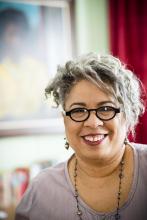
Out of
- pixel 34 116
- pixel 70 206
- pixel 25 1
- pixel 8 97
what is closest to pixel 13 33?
pixel 25 1

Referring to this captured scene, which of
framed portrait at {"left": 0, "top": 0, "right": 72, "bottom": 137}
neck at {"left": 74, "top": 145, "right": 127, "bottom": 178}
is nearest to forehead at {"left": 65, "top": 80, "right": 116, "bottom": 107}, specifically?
neck at {"left": 74, "top": 145, "right": 127, "bottom": 178}

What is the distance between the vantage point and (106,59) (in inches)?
54.5

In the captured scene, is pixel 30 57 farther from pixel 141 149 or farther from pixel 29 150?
pixel 141 149

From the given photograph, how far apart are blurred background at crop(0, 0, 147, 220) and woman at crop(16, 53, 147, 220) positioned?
1.36 metres

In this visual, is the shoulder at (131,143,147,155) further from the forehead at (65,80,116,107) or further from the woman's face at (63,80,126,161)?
the forehead at (65,80,116,107)

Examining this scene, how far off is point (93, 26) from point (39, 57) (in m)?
0.57

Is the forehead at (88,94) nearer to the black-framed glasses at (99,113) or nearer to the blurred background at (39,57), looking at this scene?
the black-framed glasses at (99,113)

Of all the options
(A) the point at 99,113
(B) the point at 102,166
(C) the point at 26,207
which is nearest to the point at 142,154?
(B) the point at 102,166

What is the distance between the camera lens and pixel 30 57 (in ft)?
9.62

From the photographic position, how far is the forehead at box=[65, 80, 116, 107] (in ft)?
4.33

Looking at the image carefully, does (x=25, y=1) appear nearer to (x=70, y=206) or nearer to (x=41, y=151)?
(x=41, y=151)

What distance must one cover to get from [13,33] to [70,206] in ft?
6.01

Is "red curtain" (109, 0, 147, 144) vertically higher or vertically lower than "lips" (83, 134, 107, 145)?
higher

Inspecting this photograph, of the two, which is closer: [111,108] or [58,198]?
[111,108]
